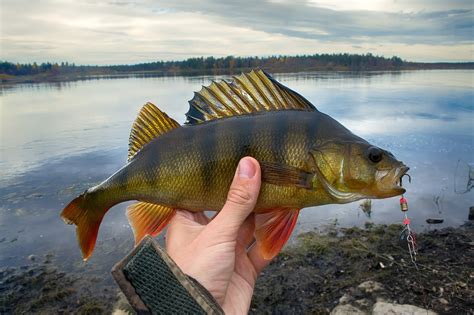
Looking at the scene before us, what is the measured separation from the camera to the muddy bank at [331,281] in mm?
5414

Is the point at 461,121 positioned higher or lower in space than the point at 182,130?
lower

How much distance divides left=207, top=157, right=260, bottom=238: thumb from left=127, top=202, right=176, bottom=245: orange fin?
56cm

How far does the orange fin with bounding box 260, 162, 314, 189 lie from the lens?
2557mm

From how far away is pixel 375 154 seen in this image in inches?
100

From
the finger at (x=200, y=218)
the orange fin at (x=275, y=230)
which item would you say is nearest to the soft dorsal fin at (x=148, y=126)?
the finger at (x=200, y=218)

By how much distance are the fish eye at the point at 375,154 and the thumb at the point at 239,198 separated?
76 cm

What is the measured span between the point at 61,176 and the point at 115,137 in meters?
5.47

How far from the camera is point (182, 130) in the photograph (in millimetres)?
2832

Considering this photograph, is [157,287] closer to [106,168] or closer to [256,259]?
[256,259]

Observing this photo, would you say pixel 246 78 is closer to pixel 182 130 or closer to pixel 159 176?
pixel 182 130

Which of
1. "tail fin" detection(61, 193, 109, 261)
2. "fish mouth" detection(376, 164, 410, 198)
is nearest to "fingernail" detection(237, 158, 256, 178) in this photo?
"fish mouth" detection(376, 164, 410, 198)

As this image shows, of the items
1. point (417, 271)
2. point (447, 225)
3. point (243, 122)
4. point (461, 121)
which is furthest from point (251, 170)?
point (461, 121)

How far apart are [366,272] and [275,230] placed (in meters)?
4.18

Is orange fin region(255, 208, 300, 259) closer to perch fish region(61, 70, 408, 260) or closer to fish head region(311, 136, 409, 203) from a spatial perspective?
perch fish region(61, 70, 408, 260)
